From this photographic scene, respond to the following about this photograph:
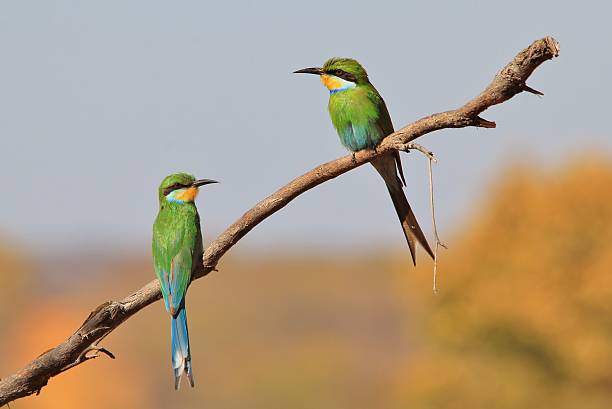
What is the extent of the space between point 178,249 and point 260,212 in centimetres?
72

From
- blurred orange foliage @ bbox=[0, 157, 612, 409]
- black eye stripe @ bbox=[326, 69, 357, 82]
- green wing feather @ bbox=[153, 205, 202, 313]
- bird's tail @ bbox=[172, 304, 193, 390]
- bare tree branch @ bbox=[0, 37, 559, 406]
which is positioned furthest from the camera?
blurred orange foliage @ bbox=[0, 157, 612, 409]

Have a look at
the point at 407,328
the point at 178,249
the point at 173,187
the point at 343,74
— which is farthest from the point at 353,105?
the point at 407,328

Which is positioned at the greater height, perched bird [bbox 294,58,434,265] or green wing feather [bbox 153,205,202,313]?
perched bird [bbox 294,58,434,265]

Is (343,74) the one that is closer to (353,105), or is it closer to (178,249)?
(353,105)

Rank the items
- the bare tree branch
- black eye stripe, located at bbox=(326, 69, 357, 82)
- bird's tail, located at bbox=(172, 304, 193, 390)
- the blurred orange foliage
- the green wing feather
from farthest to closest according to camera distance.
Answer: the blurred orange foliage < black eye stripe, located at bbox=(326, 69, 357, 82) < the green wing feather < bird's tail, located at bbox=(172, 304, 193, 390) < the bare tree branch

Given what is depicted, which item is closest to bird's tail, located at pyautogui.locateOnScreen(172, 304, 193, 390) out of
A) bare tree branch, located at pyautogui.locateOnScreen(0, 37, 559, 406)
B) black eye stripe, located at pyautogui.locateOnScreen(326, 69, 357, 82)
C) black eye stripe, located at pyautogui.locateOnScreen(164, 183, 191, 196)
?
bare tree branch, located at pyautogui.locateOnScreen(0, 37, 559, 406)

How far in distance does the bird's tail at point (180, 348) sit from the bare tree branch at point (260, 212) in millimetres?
202

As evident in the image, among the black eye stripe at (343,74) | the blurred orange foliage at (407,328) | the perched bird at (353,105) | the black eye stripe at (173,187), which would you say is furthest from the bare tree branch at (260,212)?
the blurred orange foliage at (407,328)

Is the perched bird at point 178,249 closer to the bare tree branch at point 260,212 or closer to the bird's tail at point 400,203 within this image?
the bare tree branch at point 260,212

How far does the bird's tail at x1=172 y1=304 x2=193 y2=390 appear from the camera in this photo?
3330 millimetres

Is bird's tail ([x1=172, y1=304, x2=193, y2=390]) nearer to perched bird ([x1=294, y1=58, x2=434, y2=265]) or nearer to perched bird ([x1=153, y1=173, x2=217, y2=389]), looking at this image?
perched bird ([x1=153, y1=173, x2=217, y2=389])

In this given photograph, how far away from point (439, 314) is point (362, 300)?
120ft

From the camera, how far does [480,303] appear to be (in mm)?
21516

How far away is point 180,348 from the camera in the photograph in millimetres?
3383
